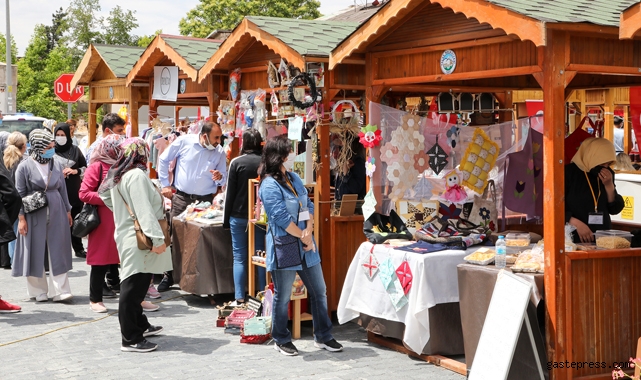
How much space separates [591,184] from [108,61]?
29.4ft

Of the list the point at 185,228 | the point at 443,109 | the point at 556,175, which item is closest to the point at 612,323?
the point at 556,175

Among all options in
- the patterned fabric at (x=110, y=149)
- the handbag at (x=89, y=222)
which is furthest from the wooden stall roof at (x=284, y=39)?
the handbag at (x=89, y=222)

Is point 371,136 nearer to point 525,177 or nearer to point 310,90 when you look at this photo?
point 310,90

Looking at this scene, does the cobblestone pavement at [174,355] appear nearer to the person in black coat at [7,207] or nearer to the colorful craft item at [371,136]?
the person in black coat at [7,207]

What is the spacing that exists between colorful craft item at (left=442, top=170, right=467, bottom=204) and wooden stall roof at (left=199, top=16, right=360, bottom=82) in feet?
5.35

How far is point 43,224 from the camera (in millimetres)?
8430

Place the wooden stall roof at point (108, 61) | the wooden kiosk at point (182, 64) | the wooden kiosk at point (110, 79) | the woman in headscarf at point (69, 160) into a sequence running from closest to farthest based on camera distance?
the wooden kiosk at point (182, 64) → the woman in headscarf at point (69, 160) → the wooden kiosk at point (110, 79) → the wooden stall roof at point (108, 61)

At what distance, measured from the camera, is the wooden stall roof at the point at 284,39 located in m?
7.59

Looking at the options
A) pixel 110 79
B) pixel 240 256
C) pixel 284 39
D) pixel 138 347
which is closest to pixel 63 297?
pixel 240 256

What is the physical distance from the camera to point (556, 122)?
204 inches

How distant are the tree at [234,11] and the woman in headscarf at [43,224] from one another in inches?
1300

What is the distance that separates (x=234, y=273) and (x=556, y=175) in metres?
3.57

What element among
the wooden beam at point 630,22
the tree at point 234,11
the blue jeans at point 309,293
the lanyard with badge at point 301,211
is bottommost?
the blue jeans at point 309,293

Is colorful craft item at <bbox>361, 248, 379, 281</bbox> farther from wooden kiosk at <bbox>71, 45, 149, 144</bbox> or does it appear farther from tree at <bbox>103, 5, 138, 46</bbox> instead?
tree at <bbox>103, 5, 138, 46</bbox>
